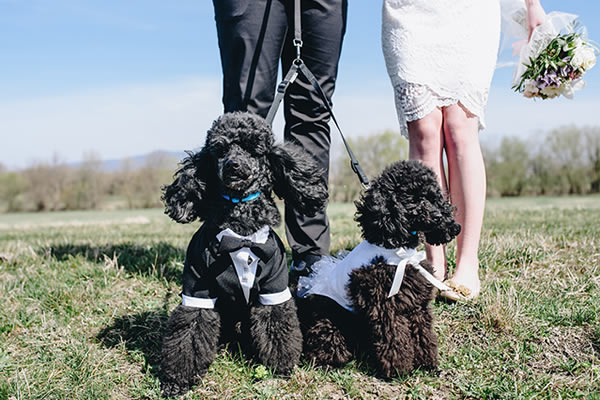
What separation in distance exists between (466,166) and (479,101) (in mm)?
492

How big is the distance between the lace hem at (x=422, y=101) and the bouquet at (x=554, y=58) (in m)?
0.69

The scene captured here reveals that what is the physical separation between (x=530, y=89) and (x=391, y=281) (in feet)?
7.77

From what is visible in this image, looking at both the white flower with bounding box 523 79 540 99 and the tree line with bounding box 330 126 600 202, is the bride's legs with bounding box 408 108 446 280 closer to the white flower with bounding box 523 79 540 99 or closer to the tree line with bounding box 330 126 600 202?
the white flower with bounding box 523 79 540 99

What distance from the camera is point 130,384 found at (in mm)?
2613

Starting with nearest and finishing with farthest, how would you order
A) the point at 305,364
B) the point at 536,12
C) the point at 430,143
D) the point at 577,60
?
1. the point at 305,364
2. the point at 430,143
3. the point at 577,60
4. the point at 536,12

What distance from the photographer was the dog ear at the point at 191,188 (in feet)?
8.98

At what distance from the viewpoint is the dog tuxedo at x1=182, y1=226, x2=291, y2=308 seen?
2545 millimetres

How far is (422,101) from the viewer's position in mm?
3359

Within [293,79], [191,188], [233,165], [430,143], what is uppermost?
[293,79]

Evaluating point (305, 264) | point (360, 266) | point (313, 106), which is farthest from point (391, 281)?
point (313, 106)

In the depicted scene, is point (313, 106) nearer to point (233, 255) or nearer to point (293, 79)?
point (293, 79)

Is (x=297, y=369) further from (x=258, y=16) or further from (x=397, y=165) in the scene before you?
(x=258, y=16)

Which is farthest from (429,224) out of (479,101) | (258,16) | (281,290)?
(258,16)

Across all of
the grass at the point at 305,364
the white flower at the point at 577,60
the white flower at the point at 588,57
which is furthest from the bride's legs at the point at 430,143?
the white flower at the point at 588,57
